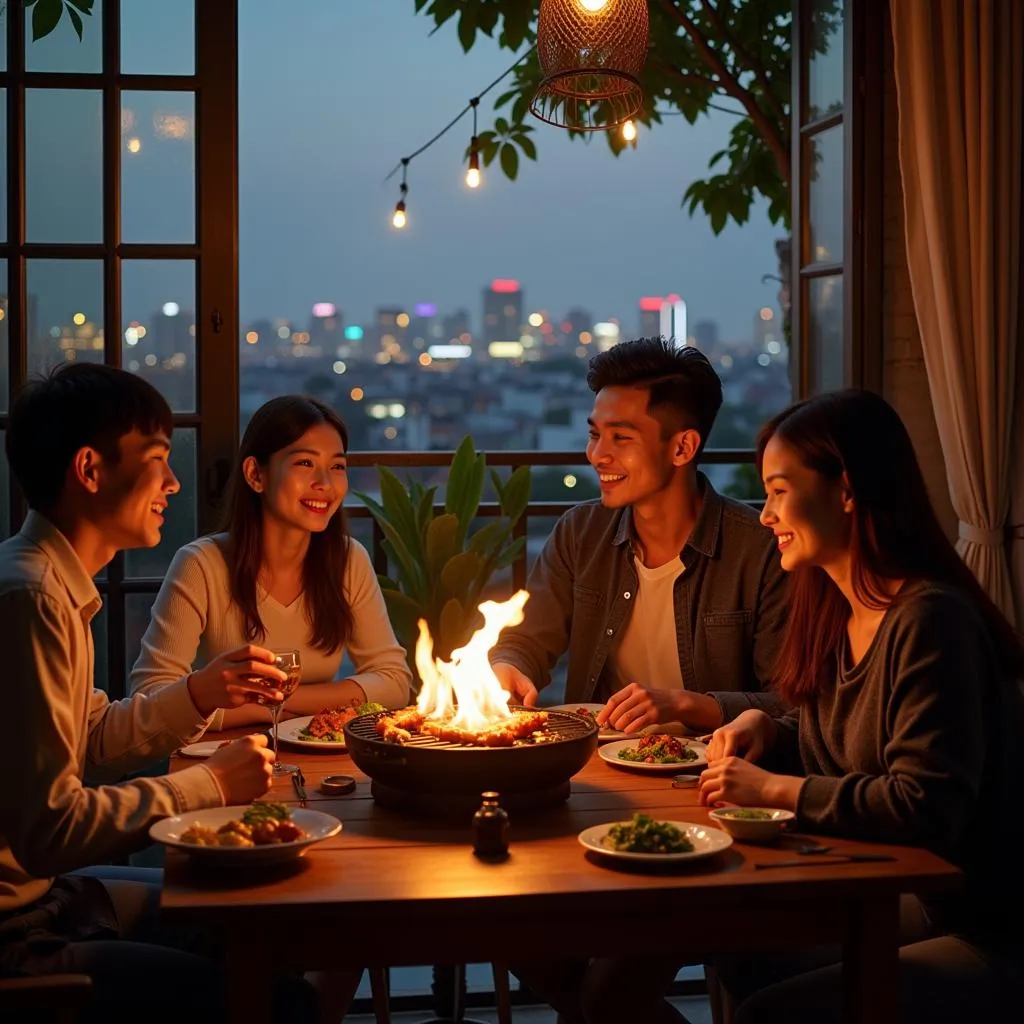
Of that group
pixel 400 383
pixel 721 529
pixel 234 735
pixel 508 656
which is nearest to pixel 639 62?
pixel 721 529

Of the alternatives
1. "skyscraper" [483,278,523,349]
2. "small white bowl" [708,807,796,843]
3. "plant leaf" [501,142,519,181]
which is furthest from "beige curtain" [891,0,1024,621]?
"skyscraper" [483,278,523,349]

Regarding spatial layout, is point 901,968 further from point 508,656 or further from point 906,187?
point 906,187

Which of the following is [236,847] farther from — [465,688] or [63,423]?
[63,423]

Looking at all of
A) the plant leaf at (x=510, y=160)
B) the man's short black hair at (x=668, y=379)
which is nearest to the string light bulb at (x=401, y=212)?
the plant leaf at (x=510, y=160)

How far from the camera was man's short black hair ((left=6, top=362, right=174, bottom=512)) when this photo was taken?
1893mm

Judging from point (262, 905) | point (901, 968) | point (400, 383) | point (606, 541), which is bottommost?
point (901, 968)

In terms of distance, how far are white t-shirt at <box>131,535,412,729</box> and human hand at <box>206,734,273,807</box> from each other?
2.43 feet

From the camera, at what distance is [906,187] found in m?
3.50

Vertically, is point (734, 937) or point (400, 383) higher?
Result: point (400, 383)

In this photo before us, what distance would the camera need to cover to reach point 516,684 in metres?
2.66

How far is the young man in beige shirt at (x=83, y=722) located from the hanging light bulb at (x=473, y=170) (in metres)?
2.32

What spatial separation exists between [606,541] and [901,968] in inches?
53.4

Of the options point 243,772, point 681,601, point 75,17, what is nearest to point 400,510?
point 681,601

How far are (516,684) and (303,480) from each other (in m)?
→ 0.65
